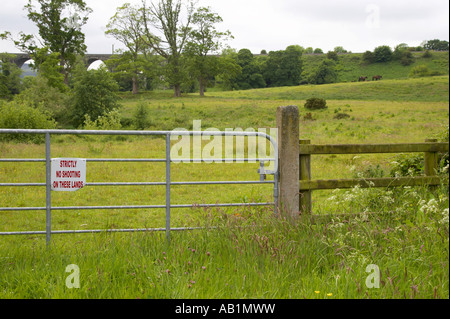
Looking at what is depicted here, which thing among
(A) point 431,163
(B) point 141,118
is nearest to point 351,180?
(A) point 431,163

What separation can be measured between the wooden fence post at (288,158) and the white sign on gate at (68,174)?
8.21ft

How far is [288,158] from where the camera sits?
17.2 ft

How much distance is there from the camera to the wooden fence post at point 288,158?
521 centimetres

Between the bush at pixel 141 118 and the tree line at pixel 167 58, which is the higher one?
the tree line at pixel 167 58

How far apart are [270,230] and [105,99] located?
95.6 feet

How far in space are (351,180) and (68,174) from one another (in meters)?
3.62

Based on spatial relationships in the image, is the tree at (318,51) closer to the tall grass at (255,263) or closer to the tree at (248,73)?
Result: the tree at (248,73)

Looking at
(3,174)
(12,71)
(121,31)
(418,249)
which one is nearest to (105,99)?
(3,174)

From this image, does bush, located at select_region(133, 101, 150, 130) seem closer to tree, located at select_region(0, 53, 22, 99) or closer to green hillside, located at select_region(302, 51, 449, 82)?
tree, located at select_region(0, 53, 22, 99)

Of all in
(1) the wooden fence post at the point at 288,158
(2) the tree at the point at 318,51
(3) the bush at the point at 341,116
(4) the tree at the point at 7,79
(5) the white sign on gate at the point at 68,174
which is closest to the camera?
A: (5) the white sign on gate at the point at 68,174

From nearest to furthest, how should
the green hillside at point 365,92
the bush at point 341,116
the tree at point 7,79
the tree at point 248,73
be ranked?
1. the bush at point 341,116
2. the tree at point 7,79
3. the green hillside at point 365,92
4. the tree at point 248,73

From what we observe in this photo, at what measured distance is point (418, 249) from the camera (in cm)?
386

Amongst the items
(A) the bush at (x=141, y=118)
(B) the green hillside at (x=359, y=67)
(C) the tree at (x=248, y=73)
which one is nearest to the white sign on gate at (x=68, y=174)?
(A) the bush at (x=141, y=118)
